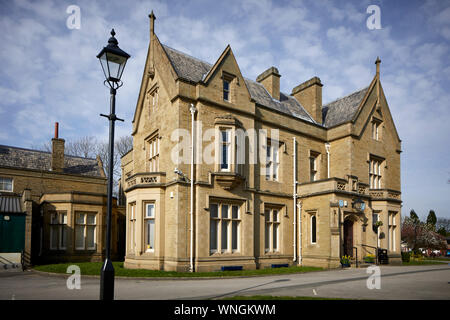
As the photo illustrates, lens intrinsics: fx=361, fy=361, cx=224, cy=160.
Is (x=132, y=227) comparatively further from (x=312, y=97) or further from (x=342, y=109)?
(x=342, y=109)

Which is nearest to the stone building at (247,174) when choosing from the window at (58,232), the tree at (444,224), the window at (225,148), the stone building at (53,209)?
Answer: the window at (225,148)

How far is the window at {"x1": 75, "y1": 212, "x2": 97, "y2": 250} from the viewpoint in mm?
25812

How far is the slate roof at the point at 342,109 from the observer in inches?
1077

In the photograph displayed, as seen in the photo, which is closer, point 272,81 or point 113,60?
point 113,60

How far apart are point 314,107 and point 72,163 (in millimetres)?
22536

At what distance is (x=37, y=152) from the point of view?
33.0 metres

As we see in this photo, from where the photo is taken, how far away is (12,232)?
22031 millimetres

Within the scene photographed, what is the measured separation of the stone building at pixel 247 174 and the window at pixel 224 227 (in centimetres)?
6

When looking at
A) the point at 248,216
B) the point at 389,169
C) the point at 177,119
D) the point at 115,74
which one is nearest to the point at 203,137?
the point at 177,119

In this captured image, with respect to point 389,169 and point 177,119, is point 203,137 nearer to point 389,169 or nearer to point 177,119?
point 177,119

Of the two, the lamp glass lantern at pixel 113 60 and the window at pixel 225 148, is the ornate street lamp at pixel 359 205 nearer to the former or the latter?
the window at pixel 225 148

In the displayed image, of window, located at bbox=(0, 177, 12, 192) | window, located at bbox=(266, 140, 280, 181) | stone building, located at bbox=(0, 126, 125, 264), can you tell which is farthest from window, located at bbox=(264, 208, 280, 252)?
Result: window, located at bbox=(0, 177, 12, 192)

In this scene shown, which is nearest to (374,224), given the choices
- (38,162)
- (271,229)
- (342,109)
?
(271,229)

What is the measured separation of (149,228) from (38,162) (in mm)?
17640
